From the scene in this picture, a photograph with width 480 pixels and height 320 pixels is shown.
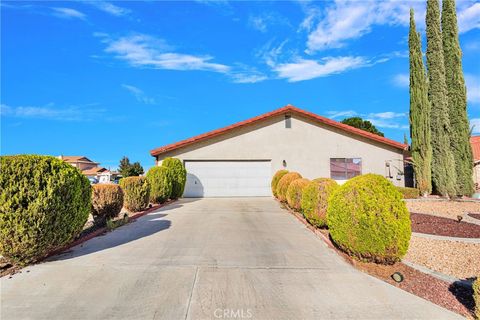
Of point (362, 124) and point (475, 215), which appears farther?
point (362, 124)

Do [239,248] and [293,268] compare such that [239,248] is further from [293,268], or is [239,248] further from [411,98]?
[411,98]

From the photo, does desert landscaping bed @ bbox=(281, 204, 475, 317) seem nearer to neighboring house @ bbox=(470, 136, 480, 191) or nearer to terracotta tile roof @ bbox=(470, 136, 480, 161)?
neighboring house @ bbox=(470, 136, 480, 191)

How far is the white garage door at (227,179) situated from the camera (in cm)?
1702

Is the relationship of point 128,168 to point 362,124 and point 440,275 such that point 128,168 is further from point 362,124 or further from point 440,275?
point 440,275

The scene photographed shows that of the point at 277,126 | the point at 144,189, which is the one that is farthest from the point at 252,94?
the point at 144,189

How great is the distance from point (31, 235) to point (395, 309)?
5405 mm

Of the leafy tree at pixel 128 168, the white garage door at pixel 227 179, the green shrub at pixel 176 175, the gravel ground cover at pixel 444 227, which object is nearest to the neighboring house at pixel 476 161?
the gravel ground cover at pixel 444 227

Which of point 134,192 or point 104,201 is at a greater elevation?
point 134,192

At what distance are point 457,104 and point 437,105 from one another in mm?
1704

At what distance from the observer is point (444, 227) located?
796 centimetres

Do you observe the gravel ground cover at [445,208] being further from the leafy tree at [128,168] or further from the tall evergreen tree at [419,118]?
the leafy tree at [128,168]

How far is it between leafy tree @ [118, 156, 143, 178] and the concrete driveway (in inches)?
1658

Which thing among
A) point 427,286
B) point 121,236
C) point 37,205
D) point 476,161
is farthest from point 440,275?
point 476,161

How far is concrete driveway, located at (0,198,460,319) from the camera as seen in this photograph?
316cm
